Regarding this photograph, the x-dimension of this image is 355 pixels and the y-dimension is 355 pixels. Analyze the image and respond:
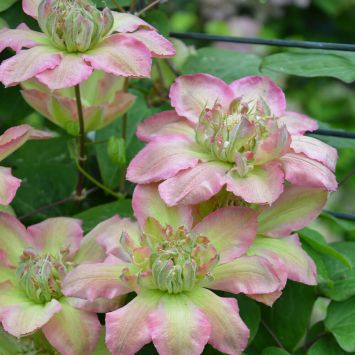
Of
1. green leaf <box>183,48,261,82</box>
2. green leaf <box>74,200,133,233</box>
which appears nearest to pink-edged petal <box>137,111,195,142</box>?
green leaf <box>74,200,133,233</box>

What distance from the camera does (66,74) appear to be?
0.66 m

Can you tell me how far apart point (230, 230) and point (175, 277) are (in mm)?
68

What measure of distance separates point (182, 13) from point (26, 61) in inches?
75.7

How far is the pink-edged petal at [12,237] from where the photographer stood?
2.31 ft

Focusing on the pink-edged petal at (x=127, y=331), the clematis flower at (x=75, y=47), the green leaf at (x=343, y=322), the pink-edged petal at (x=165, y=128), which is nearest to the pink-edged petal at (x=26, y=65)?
the clematis flower at (x=75, y=47)

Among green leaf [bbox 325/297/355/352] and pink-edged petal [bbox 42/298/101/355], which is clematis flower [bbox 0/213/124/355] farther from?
green leaf [bbox 325/297/355/352]

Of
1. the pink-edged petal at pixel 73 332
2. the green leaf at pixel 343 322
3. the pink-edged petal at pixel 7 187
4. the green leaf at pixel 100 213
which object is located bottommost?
the green leaf at pixel 343 322

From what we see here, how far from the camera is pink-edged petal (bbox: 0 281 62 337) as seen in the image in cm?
61

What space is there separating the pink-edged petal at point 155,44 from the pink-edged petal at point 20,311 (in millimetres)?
241

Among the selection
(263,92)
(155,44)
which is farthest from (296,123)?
(155,44)

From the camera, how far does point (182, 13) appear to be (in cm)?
253

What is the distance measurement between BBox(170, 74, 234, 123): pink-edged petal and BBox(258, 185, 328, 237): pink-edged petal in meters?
0.11

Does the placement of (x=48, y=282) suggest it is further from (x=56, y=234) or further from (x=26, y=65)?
(x=26, y=65)

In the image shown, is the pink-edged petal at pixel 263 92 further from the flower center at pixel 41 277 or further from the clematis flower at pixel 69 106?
the flower center at pixel 41 277
